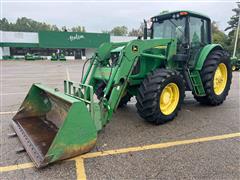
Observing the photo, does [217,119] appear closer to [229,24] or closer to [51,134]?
[51,134]

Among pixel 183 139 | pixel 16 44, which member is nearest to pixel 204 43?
pixel 183 139

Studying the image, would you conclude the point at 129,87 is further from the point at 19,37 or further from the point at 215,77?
the point at 19,37

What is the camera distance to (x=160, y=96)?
4277 millimetres

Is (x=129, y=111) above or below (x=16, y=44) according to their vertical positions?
below

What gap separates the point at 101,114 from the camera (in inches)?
140

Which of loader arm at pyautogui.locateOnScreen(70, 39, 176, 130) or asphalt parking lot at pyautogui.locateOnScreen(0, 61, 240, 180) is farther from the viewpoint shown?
loader arm at pyautogui.locateOnScreen(70, 39, 176, 130)

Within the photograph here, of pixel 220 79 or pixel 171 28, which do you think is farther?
pixel 220 79

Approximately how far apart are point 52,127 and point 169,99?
254 cm

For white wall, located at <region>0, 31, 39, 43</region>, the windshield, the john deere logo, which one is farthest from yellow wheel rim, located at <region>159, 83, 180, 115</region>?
white wall, located at <region>0, 31, 39, 43</region>

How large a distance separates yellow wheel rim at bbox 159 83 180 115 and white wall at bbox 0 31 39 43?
44364 millimetres

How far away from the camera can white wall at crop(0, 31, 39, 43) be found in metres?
42.1

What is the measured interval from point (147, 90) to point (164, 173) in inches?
67.5

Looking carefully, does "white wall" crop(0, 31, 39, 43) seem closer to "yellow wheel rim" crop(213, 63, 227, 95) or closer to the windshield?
the windshield

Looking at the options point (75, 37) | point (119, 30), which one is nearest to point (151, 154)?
point (75, 37)
